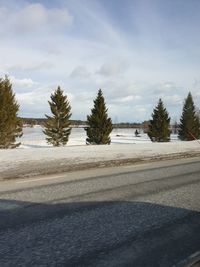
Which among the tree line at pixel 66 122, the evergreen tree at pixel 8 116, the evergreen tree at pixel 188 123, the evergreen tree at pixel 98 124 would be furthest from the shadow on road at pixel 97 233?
the evergreen tree at pixel 188 123

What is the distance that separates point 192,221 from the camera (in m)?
6.07

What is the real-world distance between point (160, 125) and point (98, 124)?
1259cm

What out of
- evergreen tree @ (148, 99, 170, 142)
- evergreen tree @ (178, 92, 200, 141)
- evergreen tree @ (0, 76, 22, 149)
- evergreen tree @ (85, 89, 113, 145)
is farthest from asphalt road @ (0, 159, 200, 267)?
evergreen tree @ (178, 92, 200, 141)

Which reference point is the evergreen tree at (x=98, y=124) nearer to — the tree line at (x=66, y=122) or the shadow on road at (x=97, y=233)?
the tree line at (x=66, y=122)

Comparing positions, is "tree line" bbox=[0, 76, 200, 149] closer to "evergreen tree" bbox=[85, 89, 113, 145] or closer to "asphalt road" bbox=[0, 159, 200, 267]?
"evergreen tree" bbox=[85, 89, 113, 145]

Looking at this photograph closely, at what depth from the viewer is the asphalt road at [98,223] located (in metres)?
4.39

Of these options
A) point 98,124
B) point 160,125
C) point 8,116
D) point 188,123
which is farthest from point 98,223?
point 188,123

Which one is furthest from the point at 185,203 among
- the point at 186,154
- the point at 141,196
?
the point at 186,154

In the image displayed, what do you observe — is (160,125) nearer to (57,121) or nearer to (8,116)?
(57,121)

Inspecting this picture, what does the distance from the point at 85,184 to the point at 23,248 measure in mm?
4983

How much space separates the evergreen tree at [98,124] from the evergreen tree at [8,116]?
32.0ft

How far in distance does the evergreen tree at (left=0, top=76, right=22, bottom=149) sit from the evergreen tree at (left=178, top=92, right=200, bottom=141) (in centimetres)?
2956

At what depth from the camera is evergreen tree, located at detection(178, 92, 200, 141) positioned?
62.2m

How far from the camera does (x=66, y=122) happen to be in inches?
2023
